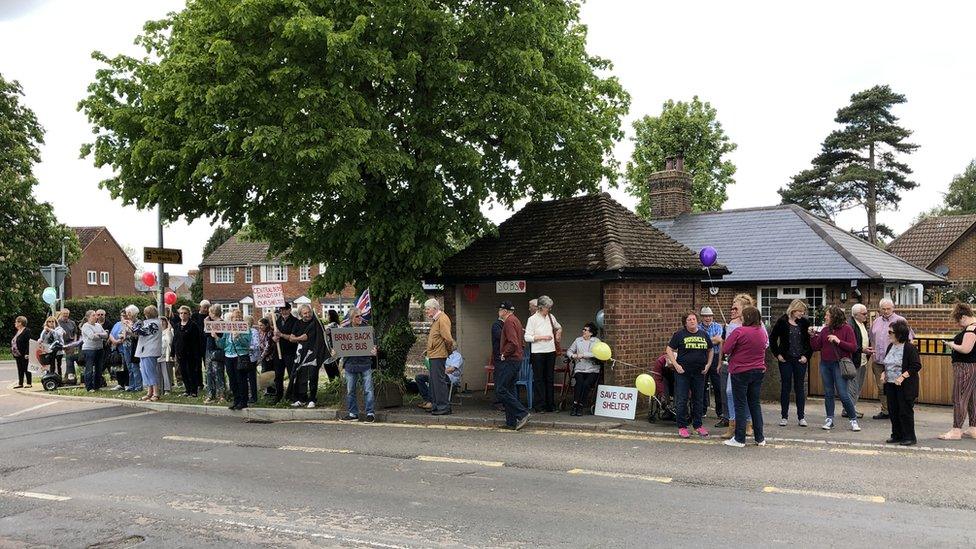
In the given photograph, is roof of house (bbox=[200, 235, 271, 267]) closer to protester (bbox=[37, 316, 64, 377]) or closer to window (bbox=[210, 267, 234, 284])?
window (bbox=[210, 267, 234, 284])

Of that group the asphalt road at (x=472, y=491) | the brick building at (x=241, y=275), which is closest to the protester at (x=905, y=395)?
the asphalt road at (x=472, y=491)

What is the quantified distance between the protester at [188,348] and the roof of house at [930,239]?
3876 centimetres

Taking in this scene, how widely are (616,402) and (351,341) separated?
4.43 meters

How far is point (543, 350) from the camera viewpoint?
40.8 feet

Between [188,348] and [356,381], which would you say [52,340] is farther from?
[356,381]

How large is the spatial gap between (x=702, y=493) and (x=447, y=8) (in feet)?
34.0

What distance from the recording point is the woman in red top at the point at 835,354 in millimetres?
10820

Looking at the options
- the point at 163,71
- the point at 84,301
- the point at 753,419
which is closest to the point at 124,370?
the point at 163,71

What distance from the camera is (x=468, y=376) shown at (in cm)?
1590

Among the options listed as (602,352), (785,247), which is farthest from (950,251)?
(602,352)

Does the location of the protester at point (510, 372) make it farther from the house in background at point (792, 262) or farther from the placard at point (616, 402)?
the house in background at point (792, 262)

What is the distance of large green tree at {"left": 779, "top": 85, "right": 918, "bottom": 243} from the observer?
5122 cm

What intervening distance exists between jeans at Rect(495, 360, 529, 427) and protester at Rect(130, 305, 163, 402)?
7.73 metres

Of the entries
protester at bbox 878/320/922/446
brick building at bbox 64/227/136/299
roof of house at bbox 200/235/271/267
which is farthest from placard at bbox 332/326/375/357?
brick building at bbox 64/227/136/299
